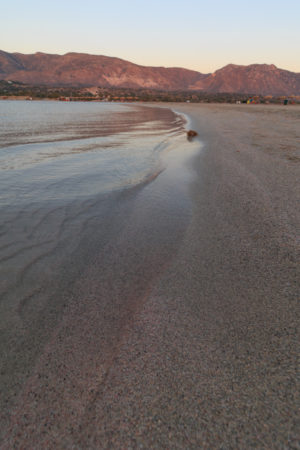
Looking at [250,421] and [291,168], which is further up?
[291,168]

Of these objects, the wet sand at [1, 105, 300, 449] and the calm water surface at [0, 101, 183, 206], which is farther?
the calm water surface at [0, 101, 183, 206]

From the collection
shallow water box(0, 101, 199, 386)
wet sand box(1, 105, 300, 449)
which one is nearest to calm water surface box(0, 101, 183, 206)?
shallow water box(0, 101, 199, 386)

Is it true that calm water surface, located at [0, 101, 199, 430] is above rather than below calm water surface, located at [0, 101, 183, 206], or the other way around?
below

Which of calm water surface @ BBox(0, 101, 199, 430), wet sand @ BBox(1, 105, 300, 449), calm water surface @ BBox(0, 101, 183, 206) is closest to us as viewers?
wet sand @ BBox(1, 105, 300, 449)

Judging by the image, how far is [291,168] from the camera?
234 inches

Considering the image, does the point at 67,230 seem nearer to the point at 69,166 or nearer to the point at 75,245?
the point at 75,245

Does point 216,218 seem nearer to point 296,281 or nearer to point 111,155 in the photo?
point 296,281

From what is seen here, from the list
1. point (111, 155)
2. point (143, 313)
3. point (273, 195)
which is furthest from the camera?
point (111, 155)

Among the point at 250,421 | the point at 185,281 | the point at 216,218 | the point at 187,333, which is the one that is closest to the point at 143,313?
the point at 187,333

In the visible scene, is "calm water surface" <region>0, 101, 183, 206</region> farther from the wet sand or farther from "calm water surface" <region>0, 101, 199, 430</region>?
the wet sand

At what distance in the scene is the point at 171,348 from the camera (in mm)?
1570

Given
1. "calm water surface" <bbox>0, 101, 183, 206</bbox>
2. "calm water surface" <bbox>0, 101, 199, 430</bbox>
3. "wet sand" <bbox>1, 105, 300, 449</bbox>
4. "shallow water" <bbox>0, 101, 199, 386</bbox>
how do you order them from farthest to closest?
"calm water surface" <bbox>0, 101, 183, 206</bbox> < "shallow water" <bbox>0, 101, 199, 386</bbox> < "calm water surface" <bbox>0, 101, 199, 430</bbox> < "wet sand" <bbox>1, 105, 300, 449</bbox>

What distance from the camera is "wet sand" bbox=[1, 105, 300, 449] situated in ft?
3.76

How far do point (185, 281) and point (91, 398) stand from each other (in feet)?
4.03
